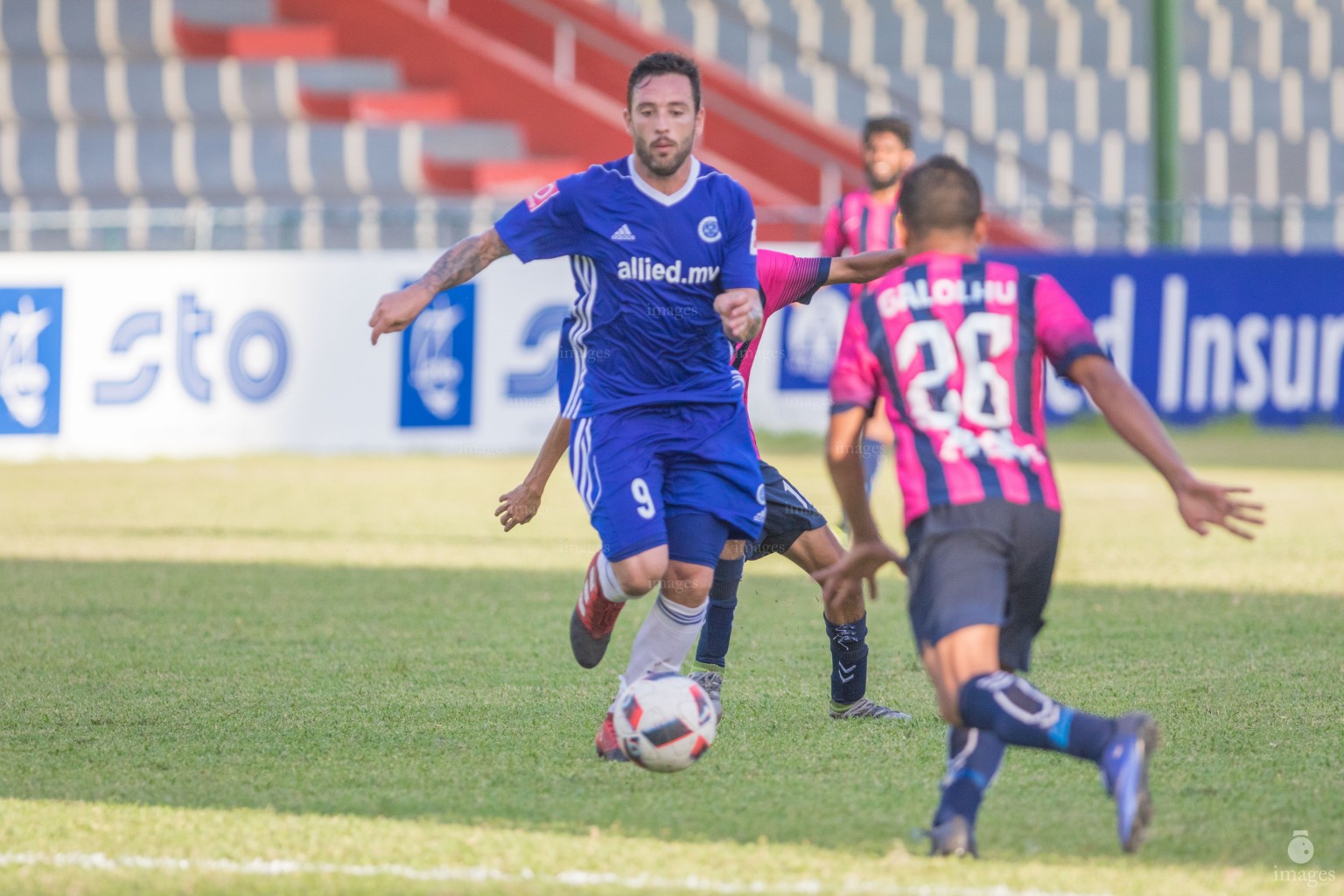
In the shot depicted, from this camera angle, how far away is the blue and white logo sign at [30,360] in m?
13.8

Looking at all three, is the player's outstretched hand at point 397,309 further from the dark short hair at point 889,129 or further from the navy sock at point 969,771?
the dark short hair at point 889,129

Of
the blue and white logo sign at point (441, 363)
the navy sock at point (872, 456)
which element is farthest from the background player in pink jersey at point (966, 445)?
the blue and white logo sign at point (441, 363)

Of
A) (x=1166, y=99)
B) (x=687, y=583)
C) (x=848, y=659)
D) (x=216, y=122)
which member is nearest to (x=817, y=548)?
(x=848, y=659)

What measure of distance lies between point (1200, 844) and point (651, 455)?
69.2 inches

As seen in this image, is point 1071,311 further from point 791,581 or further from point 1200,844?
point 791,581

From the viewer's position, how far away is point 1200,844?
372 centimetres

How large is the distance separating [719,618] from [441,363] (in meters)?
9.13

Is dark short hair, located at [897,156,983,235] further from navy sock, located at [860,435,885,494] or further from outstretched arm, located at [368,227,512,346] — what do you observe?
navy sock, located at [860,435,885,494]

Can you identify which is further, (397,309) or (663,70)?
(663,70)

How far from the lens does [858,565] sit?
12.2 ft

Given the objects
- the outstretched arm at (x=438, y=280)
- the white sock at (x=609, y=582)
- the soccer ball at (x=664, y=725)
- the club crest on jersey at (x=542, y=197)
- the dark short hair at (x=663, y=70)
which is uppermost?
the dark short hair at (x=663, y=70)

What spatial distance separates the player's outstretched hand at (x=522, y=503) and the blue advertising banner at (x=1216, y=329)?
32.4 feet

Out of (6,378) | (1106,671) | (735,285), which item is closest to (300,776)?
(735,285)

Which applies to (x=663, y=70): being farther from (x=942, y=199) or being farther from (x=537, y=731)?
(x=537, y=731)
